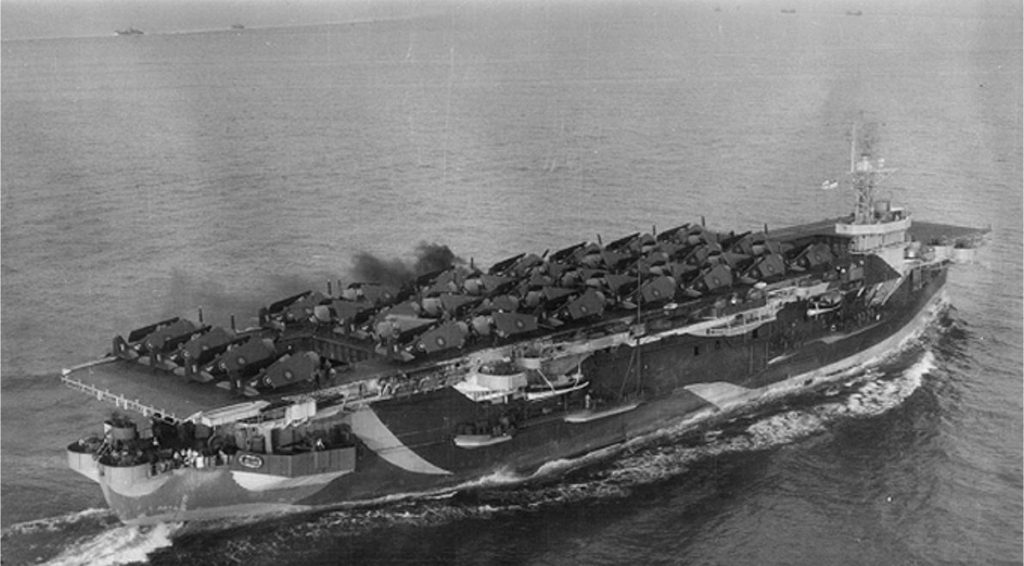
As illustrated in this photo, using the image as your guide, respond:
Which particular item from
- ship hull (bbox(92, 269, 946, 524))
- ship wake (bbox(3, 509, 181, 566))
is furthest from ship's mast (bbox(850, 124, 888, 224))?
ship wake (bbox(3, 509, 181, 566))

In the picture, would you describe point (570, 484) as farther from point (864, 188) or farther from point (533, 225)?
point (533, 225)

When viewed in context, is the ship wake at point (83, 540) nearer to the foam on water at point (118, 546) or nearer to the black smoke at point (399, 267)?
the foam on water at point (118, 546)

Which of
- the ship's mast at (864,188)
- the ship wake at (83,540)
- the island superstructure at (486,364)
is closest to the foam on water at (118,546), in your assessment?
the ship wake at (83,540)

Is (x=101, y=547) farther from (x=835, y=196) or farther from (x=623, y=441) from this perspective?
(x=835, y=196)

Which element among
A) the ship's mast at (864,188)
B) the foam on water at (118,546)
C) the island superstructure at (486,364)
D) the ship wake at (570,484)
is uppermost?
the ship's mast at (864,188)

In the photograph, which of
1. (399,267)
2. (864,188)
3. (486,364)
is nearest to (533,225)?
(399,267)
